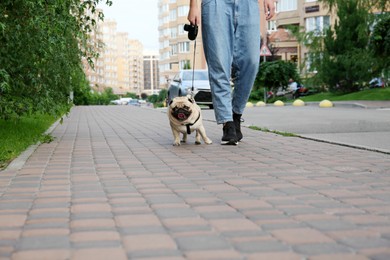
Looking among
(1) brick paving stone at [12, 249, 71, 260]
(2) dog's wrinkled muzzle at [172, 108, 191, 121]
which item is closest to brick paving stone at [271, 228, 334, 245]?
(1) brick paving stone at [12, 249, 71, 260]

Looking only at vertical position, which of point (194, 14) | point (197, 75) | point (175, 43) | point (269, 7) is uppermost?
point (175, 43)

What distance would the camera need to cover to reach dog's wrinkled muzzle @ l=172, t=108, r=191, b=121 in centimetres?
699

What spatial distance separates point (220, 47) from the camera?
7.28 m

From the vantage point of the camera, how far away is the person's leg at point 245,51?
7.40 metres

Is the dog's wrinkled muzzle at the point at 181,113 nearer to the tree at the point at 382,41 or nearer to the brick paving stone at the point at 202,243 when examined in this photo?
the brick paving stone at the point at 202,243

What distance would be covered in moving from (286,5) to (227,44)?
183ft

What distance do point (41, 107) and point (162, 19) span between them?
118 m

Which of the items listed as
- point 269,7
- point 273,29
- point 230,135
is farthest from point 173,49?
point 230,135

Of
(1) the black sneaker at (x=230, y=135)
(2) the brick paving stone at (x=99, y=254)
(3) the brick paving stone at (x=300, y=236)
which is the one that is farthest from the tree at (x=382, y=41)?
(2) the brick paving stone at (x=99, y=254)

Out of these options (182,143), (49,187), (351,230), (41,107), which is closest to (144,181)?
(49,187)

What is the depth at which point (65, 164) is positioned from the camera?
5680 mm

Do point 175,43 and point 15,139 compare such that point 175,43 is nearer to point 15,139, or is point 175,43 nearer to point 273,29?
point 273,29

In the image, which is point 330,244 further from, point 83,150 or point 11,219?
point 83,150

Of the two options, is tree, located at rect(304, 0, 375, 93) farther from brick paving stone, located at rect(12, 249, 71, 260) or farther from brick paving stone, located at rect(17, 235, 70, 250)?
brick paving stone, located at rect(12, 249, 71, 260)
